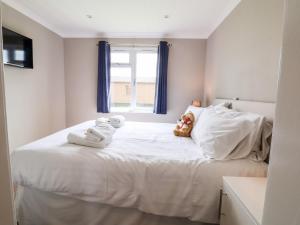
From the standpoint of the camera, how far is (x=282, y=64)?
54cm

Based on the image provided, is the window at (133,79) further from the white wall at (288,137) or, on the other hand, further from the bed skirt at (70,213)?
the white wall at (288,137)

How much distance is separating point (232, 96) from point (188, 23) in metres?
1.57

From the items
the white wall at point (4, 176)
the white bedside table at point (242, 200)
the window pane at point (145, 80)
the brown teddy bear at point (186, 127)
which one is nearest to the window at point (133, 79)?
the window pane at point (145, 80)

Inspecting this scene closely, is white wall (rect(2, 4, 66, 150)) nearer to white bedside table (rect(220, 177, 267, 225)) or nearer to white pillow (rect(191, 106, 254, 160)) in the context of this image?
white pillow (rect(191, 106, 254, 160))

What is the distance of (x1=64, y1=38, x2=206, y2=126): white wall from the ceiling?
0.67 ft

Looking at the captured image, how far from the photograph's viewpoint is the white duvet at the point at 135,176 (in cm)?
115

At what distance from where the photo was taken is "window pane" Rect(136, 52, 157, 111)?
3.63 metres

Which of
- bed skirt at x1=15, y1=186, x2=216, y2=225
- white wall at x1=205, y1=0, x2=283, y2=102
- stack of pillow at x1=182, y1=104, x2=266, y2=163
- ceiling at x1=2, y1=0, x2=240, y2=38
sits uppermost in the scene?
ceiling at x1=2, y1=0, x2=240, y2=38

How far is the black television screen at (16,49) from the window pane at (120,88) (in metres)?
1.53

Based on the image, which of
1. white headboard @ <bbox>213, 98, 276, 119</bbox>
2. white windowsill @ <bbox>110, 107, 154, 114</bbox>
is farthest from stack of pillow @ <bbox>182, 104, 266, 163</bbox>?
white windowsill @ <bbox>110, 107, 154, 114</bbox>

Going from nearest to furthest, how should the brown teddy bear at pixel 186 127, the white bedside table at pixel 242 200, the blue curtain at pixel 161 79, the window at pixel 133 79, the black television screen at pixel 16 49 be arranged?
the white bedside table at pixel 242 200, the brown teddy bear at pixel 186 127, the black television screen at pixel 16 49, the blue curtain at pixel 161 79, the window at pixel 133 79

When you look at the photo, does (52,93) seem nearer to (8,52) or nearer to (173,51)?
(8,52)

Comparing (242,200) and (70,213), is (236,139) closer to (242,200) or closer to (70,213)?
(242,200)

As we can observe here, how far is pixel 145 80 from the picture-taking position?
369 cm
